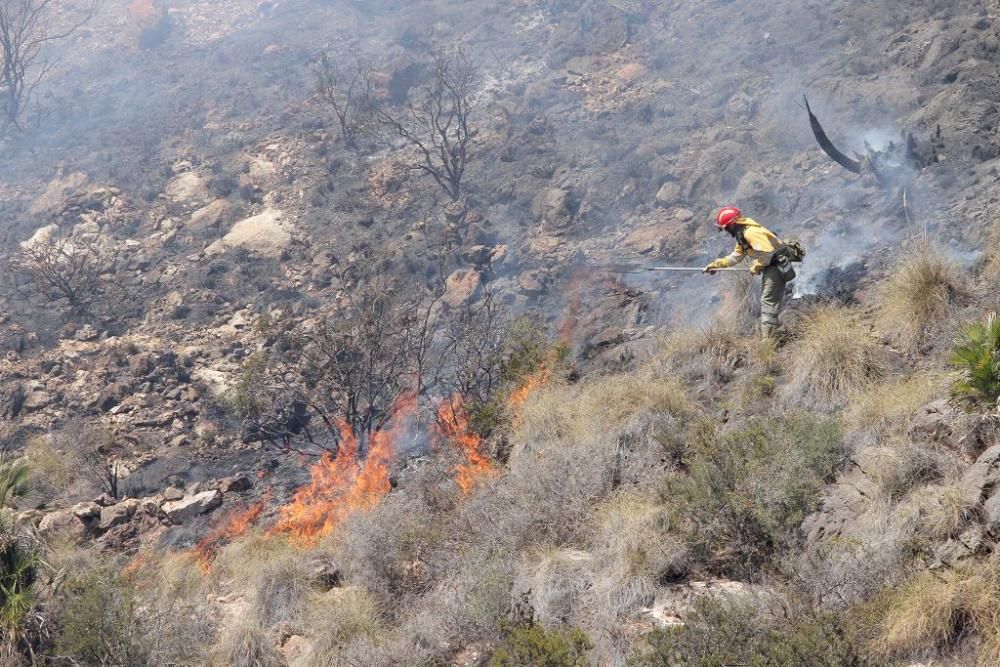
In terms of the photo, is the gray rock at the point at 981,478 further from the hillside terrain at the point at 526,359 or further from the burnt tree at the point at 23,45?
the burnt tree at the point at 23,45

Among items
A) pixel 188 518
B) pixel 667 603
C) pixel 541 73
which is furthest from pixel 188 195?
pixel 667 603

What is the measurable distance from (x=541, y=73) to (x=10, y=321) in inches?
818

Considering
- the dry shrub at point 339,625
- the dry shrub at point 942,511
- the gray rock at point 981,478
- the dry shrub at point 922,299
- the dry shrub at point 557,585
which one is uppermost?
the gray rock at point 981,478

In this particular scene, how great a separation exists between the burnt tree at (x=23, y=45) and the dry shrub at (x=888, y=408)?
40330 millimetres

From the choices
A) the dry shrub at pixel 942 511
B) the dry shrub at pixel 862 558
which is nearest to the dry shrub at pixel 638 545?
the dry shrub at pixel 862 558

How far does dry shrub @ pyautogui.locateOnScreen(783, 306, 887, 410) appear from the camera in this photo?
6812 mm

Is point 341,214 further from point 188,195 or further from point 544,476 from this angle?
point 544,476

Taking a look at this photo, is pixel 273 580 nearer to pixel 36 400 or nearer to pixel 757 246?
pixel 757 246

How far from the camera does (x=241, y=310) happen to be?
19.9m

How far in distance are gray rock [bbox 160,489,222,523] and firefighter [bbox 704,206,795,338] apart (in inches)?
306

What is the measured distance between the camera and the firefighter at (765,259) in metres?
7.83

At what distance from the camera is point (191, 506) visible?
451 inches

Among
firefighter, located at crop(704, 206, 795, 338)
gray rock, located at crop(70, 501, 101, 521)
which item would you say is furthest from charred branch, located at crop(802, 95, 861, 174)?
gray rock, located at crop(70, 501, 101, 521)

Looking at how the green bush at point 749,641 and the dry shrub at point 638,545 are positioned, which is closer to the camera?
the green bush at point 749,641
